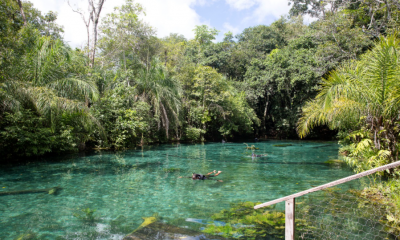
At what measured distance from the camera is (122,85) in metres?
16.6

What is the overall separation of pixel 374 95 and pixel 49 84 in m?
11.7

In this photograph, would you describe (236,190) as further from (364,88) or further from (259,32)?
(259,32)

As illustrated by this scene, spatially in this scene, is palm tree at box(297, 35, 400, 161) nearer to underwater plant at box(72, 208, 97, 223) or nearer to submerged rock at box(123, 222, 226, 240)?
submerged rock at box(123, 222, 226, 240)

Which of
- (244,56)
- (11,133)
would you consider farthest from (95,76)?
(244,56)

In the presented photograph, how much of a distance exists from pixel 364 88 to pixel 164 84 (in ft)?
48.2

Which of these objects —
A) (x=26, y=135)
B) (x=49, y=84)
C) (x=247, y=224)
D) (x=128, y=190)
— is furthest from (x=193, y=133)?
(x=247, y=224)

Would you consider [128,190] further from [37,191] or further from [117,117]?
[117,117]

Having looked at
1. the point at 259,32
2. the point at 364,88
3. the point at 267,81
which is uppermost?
the point at 259,32

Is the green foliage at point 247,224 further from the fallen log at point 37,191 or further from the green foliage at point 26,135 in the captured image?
the green foliage at point 26,135

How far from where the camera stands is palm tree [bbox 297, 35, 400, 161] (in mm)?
5434

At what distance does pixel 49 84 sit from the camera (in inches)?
438

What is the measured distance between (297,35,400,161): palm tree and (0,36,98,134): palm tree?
9.48 metres

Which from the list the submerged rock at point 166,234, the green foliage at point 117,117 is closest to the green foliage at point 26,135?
the green foliage at point 117,117

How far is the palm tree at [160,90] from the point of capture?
18.5 metres
